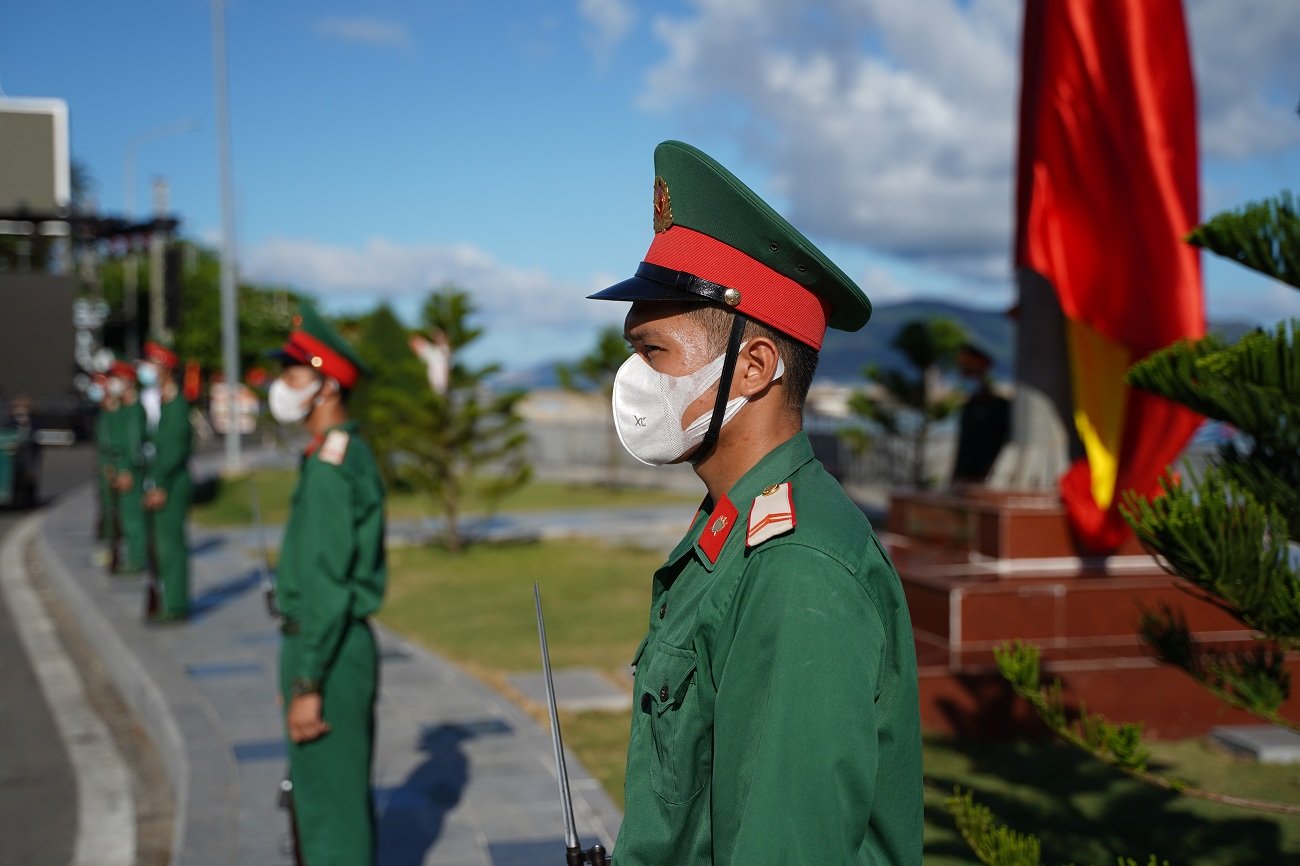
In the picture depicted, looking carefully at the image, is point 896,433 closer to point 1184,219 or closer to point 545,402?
point 1184,219

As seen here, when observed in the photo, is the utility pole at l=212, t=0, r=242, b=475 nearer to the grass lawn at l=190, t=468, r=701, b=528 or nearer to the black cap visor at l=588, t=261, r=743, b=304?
the grass lawn at l=190, t=468, r=701, b=528

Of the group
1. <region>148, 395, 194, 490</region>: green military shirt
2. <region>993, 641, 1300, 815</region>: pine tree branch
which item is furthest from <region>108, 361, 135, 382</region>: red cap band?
<region>993, 641, 1300, 815</region>: pine tree branch

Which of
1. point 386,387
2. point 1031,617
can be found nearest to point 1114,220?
point 1031,617

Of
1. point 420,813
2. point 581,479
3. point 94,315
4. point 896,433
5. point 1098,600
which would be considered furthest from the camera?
point 94,315

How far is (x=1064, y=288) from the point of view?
287 inches

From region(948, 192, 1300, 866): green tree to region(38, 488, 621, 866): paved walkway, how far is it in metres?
2.63

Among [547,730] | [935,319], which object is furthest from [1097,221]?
[935,319]

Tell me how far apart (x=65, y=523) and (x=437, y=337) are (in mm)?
6622

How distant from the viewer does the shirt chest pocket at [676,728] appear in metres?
1.66

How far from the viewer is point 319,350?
4441mm

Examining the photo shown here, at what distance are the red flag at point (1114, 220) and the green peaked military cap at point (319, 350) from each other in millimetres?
4554

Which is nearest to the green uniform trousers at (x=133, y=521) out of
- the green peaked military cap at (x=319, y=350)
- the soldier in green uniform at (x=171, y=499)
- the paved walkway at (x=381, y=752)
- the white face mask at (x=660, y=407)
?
the paved walkway at (x=381, y=752)

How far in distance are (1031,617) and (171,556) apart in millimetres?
6836

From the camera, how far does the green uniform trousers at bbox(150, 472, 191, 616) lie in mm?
9805
